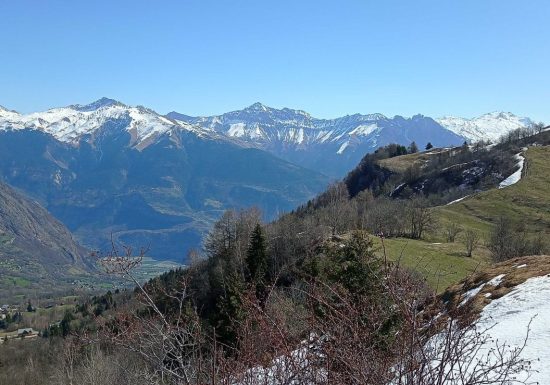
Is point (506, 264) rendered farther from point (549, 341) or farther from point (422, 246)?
point (422, 246)

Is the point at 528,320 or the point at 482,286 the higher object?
the point at 528,320

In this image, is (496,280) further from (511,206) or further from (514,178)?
(514,178)

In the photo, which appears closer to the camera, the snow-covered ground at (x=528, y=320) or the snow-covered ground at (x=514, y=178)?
the snow-covered ground at (x=528, y=320)

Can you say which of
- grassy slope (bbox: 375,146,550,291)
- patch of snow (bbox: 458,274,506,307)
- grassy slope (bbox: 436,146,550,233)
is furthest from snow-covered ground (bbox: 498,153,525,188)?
patch of snow (bbox: 458,274,506,307)

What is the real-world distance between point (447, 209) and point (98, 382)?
8364cm

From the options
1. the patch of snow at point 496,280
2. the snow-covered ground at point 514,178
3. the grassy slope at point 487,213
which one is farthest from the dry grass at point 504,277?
the snow-covered ground at point 514,178

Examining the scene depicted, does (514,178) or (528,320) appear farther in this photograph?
(514,178)

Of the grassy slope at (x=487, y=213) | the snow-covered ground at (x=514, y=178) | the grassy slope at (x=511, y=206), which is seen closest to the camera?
the grassy slope at (x=487, y=213)

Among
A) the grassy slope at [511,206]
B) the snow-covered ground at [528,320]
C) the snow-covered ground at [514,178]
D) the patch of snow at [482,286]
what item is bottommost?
the grassy slope at [511,206]

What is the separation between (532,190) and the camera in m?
115

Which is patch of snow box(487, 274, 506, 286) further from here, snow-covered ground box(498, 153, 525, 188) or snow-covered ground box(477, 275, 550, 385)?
snow-covered ground box(498, 153, 525, 188)

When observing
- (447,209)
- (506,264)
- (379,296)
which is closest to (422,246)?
(447,209)

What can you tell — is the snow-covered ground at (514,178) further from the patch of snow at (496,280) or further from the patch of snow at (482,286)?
the patch of snow at (482,286)

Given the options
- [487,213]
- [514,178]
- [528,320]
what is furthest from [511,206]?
[528,320]
